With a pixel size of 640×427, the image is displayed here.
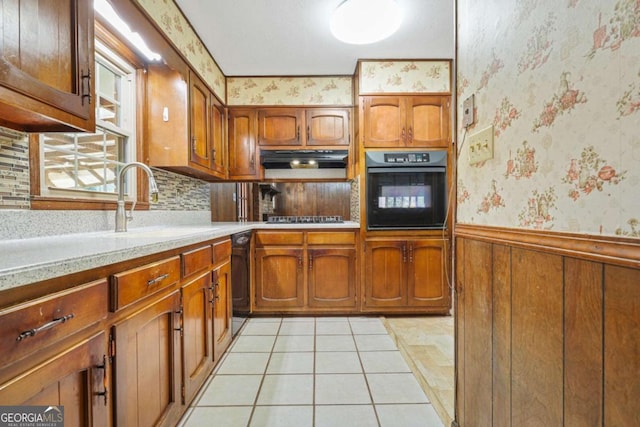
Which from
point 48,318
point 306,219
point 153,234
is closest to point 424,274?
point 306,219

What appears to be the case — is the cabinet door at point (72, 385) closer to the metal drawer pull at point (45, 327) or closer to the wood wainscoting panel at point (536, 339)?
the metal drawer pull at point (45, 327)

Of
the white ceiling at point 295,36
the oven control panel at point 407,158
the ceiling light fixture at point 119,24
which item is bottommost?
the oven control panel at point 407,158

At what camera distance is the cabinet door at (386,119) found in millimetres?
2750

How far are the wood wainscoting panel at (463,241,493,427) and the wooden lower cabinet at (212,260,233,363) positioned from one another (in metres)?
1.37

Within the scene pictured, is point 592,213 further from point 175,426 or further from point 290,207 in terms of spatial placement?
point 290,207

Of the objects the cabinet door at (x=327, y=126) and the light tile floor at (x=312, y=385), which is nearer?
the light tile floor at (x=312, y=385)

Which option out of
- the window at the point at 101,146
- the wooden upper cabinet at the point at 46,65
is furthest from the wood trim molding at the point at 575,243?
the window at the point at 101,146

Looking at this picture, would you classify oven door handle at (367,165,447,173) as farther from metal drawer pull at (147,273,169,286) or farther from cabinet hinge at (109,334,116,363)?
cabinet hinge at (109,334,116,363)

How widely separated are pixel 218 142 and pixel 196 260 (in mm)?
1621

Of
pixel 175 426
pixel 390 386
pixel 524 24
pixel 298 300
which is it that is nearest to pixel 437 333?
pixel 390 386

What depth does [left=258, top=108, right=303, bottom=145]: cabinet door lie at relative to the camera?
3006mm

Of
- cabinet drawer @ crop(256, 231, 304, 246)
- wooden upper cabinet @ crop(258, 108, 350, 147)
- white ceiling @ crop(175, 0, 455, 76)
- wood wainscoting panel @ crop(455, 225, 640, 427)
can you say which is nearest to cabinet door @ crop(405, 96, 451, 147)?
white ceiling @ crop(175, 0, 455, 76)

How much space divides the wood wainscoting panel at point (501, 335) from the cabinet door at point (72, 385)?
1.23 metres

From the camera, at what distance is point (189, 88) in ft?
7.25
